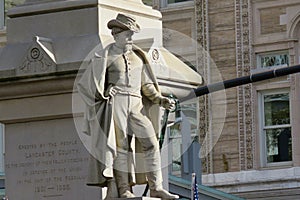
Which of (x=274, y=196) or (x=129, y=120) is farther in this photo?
(x=274, y=196)

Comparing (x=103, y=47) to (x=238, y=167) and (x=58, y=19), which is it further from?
(x=238, y=167)

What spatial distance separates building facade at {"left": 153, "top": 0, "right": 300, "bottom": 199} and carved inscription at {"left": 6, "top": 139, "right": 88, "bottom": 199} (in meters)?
28.5

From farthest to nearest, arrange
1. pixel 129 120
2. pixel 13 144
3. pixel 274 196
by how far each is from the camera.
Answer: pixel 274 196 < pixel 13 144 < pixel 129 120

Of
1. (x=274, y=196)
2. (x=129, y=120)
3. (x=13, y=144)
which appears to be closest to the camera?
(x=129, y=120)

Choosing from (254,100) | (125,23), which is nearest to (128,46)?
(125,23)

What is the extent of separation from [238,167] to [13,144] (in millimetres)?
30248

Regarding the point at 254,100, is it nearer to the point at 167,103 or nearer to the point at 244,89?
the point at 244,89

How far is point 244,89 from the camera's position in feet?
161

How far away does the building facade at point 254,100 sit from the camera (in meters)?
47.8

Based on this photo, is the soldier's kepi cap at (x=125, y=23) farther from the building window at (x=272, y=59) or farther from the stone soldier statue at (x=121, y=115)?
the building window at (x=272, y=59)

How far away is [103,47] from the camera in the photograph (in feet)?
58.8

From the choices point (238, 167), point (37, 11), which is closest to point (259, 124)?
point (238, 167)

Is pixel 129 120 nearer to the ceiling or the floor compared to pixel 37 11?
nearer to the floor

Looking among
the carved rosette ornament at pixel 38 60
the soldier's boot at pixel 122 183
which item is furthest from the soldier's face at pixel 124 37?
the soldier's boot at pixel 122 183
